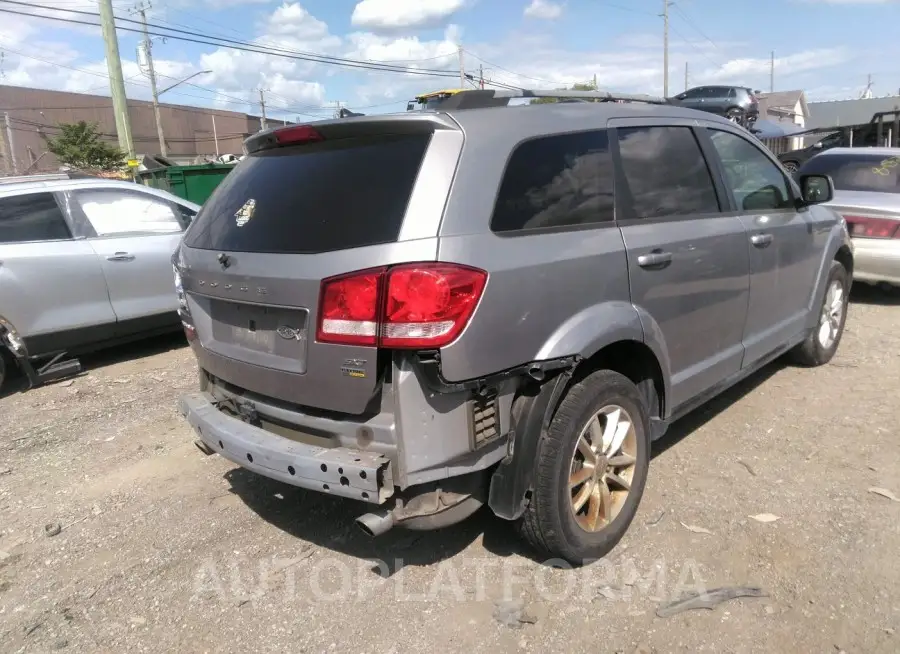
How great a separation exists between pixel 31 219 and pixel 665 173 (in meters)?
5.23

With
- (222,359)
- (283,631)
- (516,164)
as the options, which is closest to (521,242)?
(516,164)

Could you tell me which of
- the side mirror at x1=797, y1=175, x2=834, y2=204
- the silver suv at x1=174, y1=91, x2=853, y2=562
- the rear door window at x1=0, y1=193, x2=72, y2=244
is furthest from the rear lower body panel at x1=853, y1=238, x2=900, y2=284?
the rear door window at x1=0, y1=193, x2=72, y2=244

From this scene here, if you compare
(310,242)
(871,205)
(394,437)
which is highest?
(310,242)

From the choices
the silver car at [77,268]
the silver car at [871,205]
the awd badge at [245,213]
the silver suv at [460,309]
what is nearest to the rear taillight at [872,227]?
the silver car at [871,205]

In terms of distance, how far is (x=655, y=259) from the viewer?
313cm

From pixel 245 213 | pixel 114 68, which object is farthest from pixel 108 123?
pixel 245 213

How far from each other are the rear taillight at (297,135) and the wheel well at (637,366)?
1.47m

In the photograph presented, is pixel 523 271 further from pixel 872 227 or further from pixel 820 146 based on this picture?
pixel 820 146

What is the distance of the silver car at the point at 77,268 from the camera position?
224 inches

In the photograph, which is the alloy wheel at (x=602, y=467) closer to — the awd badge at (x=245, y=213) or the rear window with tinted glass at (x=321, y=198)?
the rear window with tinted glass at (x=321, y=198)

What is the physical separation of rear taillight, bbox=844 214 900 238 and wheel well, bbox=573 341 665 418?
518 cm

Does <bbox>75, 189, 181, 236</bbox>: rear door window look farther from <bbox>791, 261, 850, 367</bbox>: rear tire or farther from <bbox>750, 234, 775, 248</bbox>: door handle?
<bbox>791, 261, 850, 367</bbox>: rear tire

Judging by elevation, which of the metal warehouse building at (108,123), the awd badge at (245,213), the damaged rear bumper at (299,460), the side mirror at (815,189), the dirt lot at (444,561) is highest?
the metal warehouse building at (108,123)

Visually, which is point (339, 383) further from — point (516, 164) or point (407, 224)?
point (516, 164)
